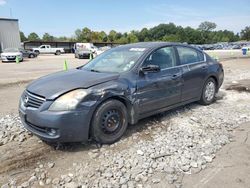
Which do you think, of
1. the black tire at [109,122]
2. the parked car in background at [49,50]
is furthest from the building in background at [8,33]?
the black tire at [109,122]

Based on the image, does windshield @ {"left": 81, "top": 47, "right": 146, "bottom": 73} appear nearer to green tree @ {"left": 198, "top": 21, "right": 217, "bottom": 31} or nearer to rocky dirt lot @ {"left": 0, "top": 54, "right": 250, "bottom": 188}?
rocky dirt lot @ {"left": 0, "top": 54, "right": 250, "bottom": 188}

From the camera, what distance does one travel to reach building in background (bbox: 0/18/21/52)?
1416 inches

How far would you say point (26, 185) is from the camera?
2898mm

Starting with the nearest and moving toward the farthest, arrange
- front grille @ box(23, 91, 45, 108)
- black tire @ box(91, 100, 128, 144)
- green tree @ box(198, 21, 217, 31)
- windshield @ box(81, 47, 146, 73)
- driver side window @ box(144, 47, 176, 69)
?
1. front grille @ box(23, 91, 45, 108)
2. black tire @ box(91, 100, 128, 144)
3. windshield @ box(81, 47, 146, 73)
4. driver side window @ box(144, 47, 176, 69)
5. green tree @ box(198, 21, 217, 31)

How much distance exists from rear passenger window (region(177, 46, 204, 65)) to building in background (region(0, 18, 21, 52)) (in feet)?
120

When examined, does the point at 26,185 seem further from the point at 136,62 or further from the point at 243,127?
the point at 243,127

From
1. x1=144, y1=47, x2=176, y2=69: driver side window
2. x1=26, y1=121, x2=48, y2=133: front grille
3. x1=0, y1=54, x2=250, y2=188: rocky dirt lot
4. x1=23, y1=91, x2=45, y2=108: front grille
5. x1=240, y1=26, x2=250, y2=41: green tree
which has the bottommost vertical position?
x1=0, y1=54, x2=250, y2=188: rocky dirt lot

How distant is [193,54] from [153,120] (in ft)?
6.21

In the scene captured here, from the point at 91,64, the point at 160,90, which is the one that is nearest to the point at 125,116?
the point at 160,90

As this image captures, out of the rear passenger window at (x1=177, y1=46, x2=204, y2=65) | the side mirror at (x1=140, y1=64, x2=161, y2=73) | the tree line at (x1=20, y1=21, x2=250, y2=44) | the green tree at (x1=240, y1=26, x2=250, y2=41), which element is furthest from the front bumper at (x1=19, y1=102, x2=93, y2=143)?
the green tree at (x1=240, y1=26, x2=250, y2=41)

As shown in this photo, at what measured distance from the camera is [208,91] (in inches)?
232

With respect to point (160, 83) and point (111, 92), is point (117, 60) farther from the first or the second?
point (111, 92)

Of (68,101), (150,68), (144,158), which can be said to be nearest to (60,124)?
(68,101)

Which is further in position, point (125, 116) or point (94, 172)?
point (125, 116)
